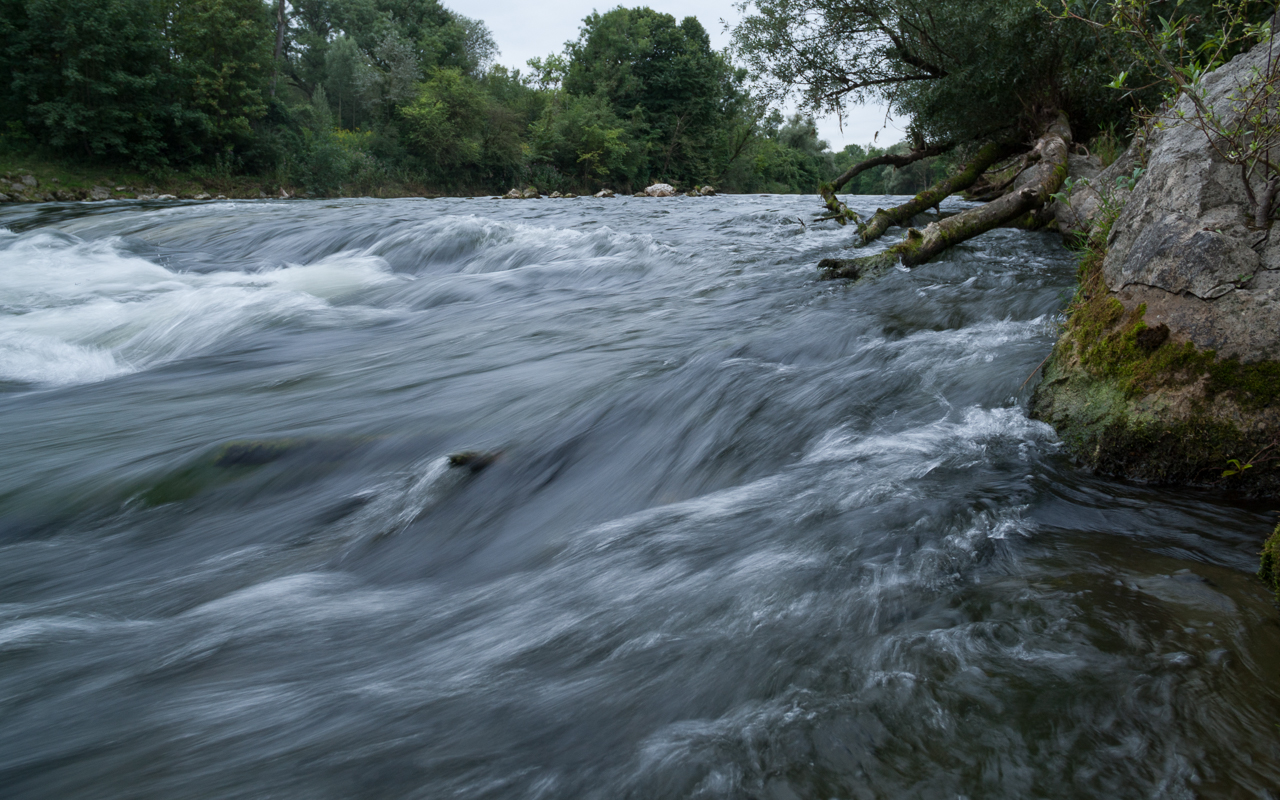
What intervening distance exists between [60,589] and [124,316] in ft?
17.6

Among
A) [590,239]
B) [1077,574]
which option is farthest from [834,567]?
[590,239]

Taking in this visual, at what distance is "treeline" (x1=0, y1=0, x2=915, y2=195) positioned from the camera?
27453 mm

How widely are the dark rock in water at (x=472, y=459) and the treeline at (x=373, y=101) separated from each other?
43.3ft

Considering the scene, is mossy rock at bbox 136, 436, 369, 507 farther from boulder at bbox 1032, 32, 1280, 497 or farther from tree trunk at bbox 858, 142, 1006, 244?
tree trunk at bbox 858, 142, 1006, 244

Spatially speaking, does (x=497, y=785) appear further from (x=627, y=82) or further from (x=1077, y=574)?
(x=627, y=82)

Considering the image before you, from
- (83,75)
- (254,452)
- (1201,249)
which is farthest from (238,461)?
(83,75)

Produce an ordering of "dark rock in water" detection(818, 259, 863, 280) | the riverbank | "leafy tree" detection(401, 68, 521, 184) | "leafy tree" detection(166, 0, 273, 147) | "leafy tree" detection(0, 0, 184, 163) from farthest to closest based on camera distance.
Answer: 1. "leafy tree" detection(401, 68, 521, 184)
2. "leafy tree" detection(166, 0, 273, 147)
3. "leafy tree" detection(0, 0, 184, 163)
4. the riverbank
5. "dark rock in water" detection(818, 259, 863, 280)

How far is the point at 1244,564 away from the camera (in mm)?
2514

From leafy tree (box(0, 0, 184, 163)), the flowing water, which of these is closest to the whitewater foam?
the flowing water

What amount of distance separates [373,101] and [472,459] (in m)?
49.1

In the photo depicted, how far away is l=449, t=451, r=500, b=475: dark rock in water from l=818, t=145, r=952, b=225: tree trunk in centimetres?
914

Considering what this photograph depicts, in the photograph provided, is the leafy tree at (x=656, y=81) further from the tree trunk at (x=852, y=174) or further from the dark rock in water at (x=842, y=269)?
the dark rock in water at (x=842, y=269)

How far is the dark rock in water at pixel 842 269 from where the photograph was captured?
25.8 feet

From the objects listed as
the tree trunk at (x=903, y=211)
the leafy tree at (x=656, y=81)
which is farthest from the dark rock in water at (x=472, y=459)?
the leafy tree at (x=656, y=81)
